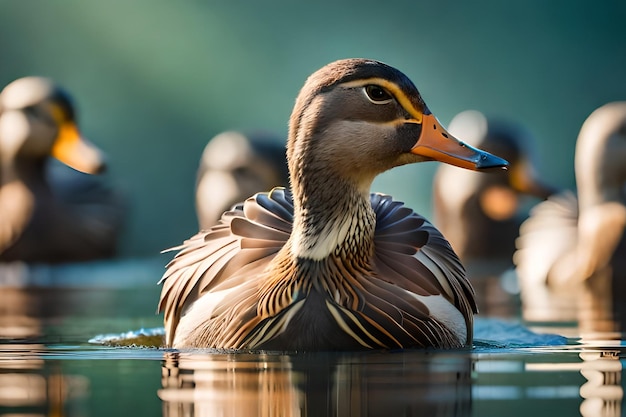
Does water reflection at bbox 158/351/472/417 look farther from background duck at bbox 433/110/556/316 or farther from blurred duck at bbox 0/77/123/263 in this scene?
background duck at bbox 433/110/556/316

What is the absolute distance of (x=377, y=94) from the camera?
686cm

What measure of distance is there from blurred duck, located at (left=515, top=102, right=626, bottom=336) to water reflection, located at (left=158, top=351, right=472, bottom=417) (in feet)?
17.7

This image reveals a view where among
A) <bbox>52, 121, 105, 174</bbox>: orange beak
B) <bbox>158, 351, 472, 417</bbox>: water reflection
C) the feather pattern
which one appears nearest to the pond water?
<bbox>158, 351, 472, 417</bbox>: water reflection

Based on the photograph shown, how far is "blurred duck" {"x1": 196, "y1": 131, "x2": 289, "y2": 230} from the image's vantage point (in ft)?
54.4

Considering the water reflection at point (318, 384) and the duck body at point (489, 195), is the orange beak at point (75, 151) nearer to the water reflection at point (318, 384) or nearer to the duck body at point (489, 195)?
the duck body at point (489, 195)

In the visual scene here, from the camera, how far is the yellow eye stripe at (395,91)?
6793mm

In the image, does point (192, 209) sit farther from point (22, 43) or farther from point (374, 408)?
point (374, 408)

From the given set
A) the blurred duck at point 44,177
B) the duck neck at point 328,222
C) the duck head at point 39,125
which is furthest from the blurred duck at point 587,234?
the duck head at point 39,125

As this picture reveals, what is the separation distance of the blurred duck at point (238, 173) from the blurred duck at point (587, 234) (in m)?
3.25

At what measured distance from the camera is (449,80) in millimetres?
24219

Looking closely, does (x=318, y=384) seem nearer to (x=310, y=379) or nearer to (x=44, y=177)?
(x=310, y=379)

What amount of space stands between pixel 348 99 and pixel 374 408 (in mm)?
2291

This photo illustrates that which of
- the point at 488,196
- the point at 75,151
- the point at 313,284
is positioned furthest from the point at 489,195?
the point at 313,284

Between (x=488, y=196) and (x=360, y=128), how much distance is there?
1256 centimetres
